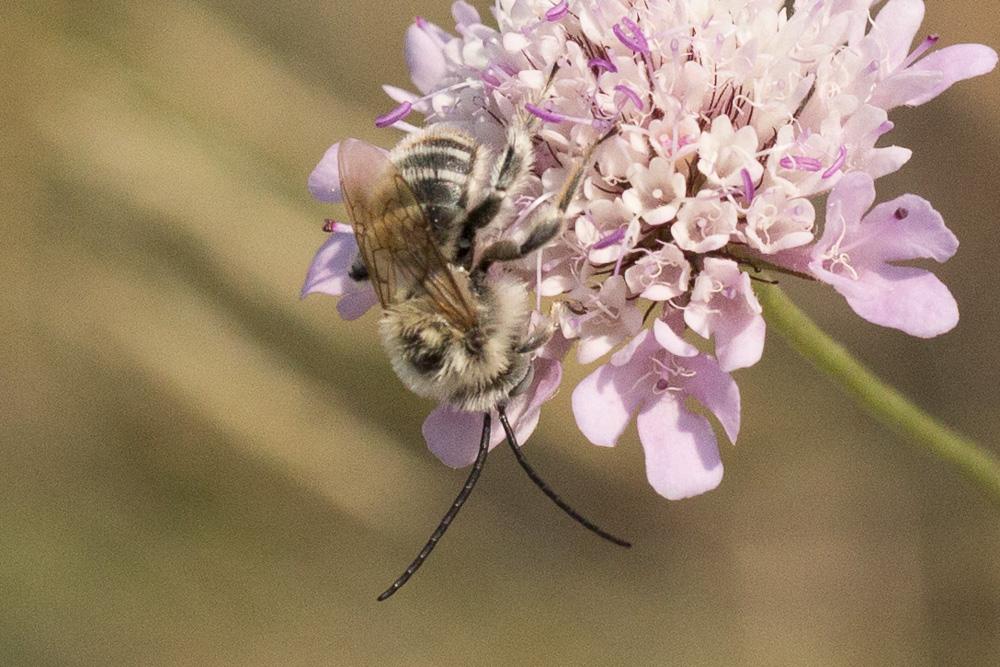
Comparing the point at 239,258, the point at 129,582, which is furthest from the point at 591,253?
the point at 129,582

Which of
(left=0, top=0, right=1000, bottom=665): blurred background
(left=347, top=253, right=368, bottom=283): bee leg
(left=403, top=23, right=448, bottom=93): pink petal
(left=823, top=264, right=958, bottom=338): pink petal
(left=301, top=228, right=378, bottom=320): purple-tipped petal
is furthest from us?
(left=0, top=0, right=1000, bottom=665): blurred background

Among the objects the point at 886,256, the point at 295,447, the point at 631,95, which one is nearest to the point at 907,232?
the point at 886,256

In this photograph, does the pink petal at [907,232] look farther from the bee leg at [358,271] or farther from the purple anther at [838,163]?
the bee leg at [358,271]

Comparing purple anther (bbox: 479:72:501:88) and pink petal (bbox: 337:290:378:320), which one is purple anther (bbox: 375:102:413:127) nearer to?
purple anther (bbox: 479:72:501:88)

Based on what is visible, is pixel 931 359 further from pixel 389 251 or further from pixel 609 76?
pixel 389 251

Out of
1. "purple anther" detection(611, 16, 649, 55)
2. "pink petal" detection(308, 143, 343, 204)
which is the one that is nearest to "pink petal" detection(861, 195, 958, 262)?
"purple anther" detection(611, 16, 649, 55)

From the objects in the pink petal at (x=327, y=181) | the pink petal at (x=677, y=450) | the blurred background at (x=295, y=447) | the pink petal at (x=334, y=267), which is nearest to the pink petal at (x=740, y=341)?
the pink petal at (x=677, y=450)

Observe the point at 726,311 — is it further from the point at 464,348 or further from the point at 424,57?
the point at 424,57
